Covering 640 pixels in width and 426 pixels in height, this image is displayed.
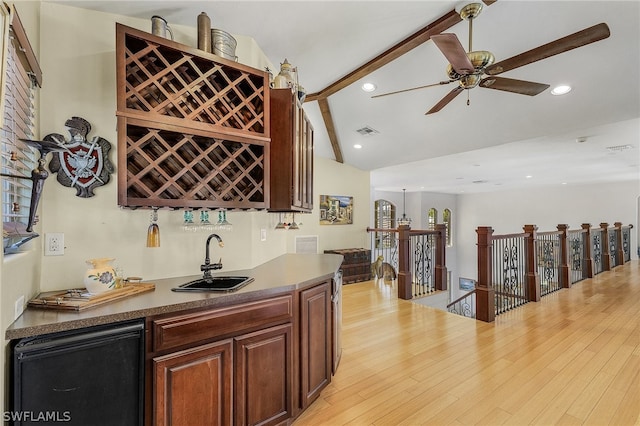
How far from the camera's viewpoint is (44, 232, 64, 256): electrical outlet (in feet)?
5.72

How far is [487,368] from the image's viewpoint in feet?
8.27

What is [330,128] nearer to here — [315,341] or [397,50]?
[397,50]

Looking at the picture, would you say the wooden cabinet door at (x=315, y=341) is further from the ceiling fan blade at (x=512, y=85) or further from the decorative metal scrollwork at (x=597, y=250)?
the decorative metal scrollwork at (x=597, y=250)

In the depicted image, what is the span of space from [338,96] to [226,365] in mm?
3757

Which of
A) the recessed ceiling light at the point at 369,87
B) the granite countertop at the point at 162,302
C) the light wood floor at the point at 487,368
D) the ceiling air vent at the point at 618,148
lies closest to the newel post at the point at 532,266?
the light wood floor at the point at 487,368

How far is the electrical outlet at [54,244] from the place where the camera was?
5.72ft

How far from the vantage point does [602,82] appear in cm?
320

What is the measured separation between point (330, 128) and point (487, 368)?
13.2 feet

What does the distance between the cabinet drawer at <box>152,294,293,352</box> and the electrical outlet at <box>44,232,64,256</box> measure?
36.3 inches

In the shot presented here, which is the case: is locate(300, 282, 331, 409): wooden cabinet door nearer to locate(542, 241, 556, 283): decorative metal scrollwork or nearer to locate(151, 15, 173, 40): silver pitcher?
locate(151, 15, 173, 40): silver pitcher

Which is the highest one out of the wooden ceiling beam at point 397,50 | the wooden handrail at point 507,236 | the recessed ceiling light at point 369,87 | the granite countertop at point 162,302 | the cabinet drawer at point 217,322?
the wooden ceiling beam at point 397,50

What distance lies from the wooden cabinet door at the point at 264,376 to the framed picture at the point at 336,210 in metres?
4.40

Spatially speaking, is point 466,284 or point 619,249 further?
point 466,284

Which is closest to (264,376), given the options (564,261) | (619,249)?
(564,261)
